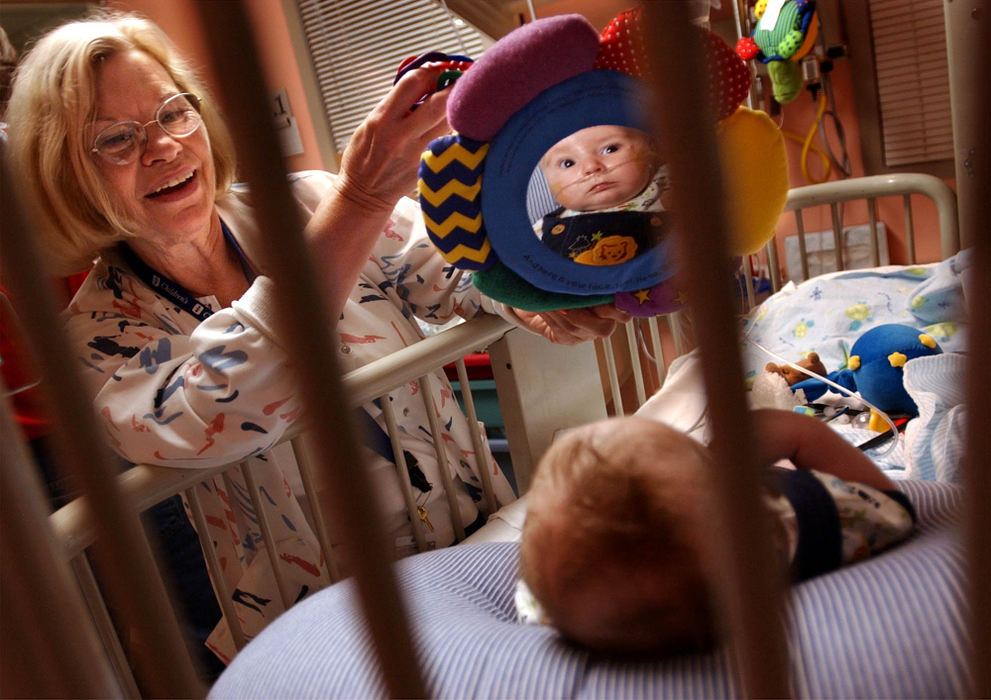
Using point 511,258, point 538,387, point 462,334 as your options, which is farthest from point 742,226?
point 538,387

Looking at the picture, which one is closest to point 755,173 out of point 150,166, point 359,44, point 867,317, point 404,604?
point 404,604

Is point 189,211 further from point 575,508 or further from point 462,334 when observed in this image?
point 575,508

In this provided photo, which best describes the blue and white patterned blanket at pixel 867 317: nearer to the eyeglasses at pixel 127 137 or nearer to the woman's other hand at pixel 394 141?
the woman's other hand at pixel 394 141

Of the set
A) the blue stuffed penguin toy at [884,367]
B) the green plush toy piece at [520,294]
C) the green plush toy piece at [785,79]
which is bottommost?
the blue stuffed penguin toy at [884,367]

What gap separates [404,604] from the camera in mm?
229

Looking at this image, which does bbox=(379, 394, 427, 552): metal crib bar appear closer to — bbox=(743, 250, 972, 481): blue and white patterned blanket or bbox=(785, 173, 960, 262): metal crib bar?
bbox=(743, 250, 972, 481): blue and white patterned blanket

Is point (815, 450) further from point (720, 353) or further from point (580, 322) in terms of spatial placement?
point (720, 353)

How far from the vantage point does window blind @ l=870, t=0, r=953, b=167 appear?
6.72 feet

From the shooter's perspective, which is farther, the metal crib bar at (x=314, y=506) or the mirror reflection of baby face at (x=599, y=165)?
the metal crib bar at (x=314, y=506)

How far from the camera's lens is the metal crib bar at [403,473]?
96 cm

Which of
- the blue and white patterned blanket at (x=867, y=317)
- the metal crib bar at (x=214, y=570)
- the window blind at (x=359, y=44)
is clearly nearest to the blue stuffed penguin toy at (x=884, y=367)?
the blue and white patterned blanket at (x=867, y=317)

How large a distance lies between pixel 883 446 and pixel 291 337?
3.49ft

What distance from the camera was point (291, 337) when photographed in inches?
8.1

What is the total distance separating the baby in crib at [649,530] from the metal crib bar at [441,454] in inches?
14.8
